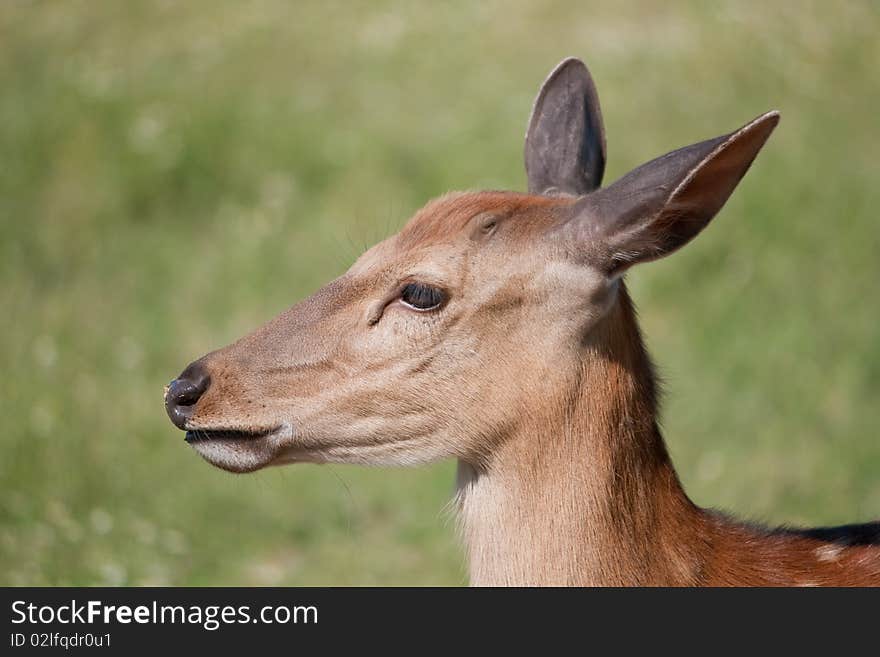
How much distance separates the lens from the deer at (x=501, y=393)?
13.3 ft

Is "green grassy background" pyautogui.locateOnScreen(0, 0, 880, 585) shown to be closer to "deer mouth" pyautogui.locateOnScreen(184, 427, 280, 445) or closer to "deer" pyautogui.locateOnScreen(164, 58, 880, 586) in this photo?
"deer mouth" pyautogui.locateOnScreen(184, 427, 280, 445)

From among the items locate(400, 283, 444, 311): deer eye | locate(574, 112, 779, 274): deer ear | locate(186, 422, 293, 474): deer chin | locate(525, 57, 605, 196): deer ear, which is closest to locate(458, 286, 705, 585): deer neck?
locate(574, 112, 779, 274): deer ear

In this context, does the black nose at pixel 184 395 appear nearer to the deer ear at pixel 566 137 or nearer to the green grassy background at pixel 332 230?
the deer ear at pixel 566 137

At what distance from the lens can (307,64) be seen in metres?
12.0

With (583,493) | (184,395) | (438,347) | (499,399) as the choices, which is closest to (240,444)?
(184,395)

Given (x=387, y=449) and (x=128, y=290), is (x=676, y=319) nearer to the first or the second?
(x=128, y=290)

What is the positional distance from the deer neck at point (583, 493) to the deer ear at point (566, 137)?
90cm

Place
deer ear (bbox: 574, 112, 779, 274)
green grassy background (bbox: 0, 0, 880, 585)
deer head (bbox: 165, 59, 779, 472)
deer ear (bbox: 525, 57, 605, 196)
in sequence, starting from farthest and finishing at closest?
green grassy background (bbox: 0, 0, 880, 585)
deer ear (bbox: 525, 57, 605, 196)
deer head (bbox: 165, 59, 779, 472)
deer ear (bbox: 574, 112, 779, 274)

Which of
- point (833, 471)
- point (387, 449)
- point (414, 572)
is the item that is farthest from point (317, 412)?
point (833, 471)

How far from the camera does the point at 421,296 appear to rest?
4.11 meters

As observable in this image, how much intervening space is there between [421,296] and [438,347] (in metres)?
0.18

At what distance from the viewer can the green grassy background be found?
7887 mm

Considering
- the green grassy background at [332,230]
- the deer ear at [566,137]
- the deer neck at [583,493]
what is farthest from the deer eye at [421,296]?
the green grassy background at [332,230]

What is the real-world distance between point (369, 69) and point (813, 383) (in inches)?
208
